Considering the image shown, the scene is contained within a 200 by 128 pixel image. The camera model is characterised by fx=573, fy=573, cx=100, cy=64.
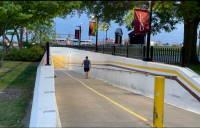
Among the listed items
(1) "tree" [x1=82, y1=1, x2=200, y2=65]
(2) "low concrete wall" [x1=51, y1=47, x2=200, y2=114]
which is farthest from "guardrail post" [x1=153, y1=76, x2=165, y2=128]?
(2) "low concrete wall" [x1=51, y1=47, x2=200, y2=114]

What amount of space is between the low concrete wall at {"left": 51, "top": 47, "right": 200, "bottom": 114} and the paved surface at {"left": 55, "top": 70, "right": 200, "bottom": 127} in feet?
1.57

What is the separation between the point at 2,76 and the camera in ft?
123

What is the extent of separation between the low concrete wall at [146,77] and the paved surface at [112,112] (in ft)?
1.57

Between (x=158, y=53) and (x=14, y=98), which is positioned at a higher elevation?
(x=158, y=53)

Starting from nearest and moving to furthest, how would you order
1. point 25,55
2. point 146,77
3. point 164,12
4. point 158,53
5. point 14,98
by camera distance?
point 164,12
point 14,98
point 146,77
point 158,53
point 25,55

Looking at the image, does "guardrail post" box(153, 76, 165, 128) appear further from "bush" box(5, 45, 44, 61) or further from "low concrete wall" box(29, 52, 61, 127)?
"bush" box(5, 45, 44, 61)

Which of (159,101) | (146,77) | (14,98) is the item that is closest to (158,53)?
(146,77)

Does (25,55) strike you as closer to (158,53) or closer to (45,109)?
(158,53)

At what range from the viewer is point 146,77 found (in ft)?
87.1

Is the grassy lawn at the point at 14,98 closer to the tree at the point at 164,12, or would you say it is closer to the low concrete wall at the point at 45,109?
the low concrete wall at the point at 45,109

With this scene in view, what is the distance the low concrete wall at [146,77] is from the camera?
69.5 ft

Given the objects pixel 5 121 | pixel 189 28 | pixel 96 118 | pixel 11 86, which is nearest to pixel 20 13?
pixel 11 86

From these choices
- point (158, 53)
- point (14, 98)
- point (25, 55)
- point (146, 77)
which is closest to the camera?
point (14, 98)

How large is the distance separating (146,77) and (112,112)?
748 cm
